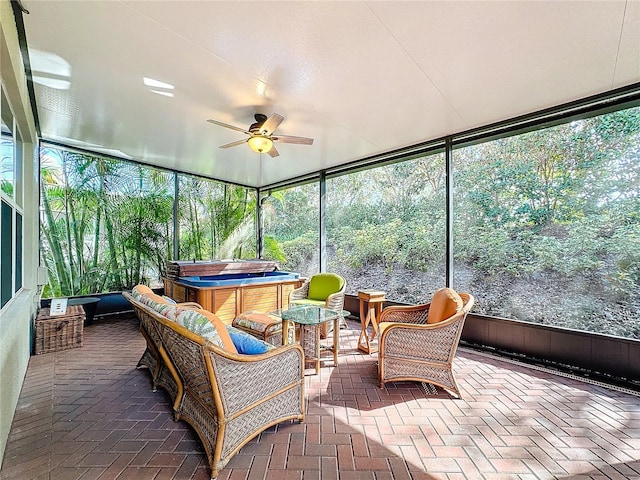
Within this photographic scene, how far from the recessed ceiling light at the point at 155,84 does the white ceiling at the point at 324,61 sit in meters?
0.05

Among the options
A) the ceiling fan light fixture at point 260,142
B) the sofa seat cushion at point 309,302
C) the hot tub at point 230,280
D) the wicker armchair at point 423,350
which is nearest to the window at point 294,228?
the hot tub at point 230,280

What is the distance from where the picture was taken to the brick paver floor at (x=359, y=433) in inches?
70.5

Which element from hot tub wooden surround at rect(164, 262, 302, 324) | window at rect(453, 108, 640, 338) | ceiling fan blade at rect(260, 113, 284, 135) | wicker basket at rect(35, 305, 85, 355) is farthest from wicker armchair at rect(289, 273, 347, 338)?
wicker basket at rect(35, 305, 85, 355)

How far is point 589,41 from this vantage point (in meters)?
2.28

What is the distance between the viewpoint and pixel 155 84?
2998 mm

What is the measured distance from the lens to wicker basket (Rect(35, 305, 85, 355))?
144 inches

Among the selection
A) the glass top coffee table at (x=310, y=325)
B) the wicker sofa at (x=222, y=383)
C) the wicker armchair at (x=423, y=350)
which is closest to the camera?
the wicker sofa at (x=222, y=383)

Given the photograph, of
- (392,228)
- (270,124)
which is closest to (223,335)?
(270,124)

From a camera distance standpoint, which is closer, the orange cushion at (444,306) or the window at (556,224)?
the orange cushion at (444,306)

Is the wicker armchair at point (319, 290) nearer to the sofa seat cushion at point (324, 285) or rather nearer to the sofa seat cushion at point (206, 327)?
the sofa seat cushion at point (324, 285)

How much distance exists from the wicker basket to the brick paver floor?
2.47 ft

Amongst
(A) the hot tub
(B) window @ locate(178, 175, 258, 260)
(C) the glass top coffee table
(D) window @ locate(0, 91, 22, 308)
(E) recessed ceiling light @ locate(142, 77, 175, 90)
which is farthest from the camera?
(B) window @ locate(178, 175, 258, 260)

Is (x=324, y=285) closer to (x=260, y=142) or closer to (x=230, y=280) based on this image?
(x=230, y=280)

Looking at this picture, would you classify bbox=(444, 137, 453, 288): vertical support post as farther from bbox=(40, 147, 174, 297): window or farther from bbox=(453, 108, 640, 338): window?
bbox=(40, 147, 174, 297): window
